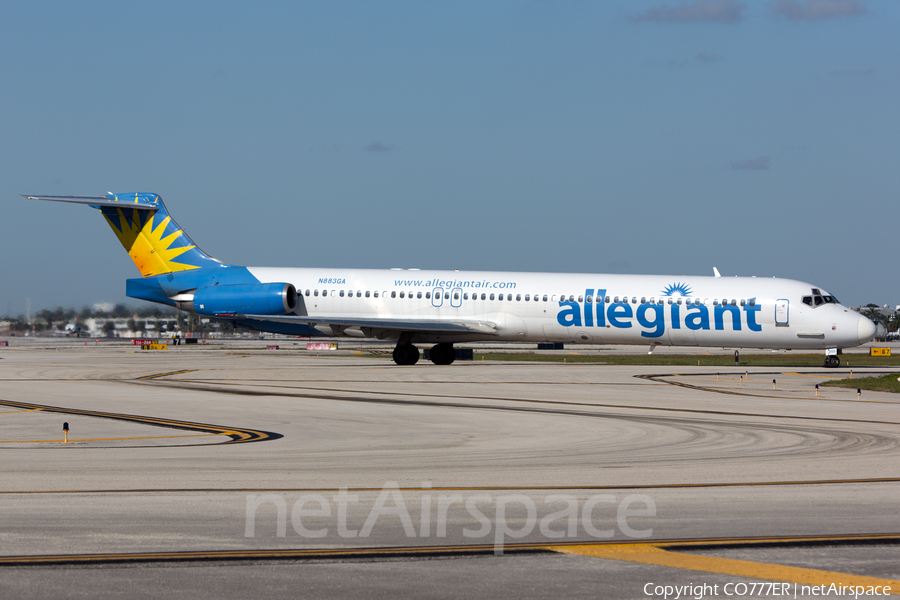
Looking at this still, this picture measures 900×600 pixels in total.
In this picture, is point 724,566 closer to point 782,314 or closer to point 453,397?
point 453,397

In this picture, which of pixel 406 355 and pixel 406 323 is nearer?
pixel 406 323

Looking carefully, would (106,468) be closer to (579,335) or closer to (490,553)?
(490,553)

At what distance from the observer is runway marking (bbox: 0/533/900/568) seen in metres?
7.88

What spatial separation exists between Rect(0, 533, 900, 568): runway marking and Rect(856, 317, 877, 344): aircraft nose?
2897 cm

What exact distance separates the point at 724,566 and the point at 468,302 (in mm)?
31785

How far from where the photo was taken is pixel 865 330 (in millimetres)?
35531

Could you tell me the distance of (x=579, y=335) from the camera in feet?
124

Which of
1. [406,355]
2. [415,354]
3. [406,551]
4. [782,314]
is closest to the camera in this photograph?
[406,551]

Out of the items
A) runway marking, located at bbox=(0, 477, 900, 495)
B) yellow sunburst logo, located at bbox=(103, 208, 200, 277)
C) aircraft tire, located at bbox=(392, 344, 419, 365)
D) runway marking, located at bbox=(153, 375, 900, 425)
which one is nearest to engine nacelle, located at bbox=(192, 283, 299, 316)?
yellow sunburst logo, located at bbox=(103, 208, 200, 277)

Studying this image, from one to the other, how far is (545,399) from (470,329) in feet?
49.8

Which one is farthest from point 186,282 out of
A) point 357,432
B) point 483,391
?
point 357,432

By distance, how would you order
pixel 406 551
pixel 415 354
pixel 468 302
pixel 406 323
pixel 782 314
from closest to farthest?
1. pixel 406 551
2. pixel 782 314
3. pixel 406 323
4. pixel 468 302
5. pixel 415 354

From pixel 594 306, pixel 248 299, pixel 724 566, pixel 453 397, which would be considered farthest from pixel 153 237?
pixel 724 566

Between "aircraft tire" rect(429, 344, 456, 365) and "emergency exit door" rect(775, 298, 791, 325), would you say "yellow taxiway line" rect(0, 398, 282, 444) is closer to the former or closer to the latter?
"aircraft tire" rect(429, 344, 456, 365)
